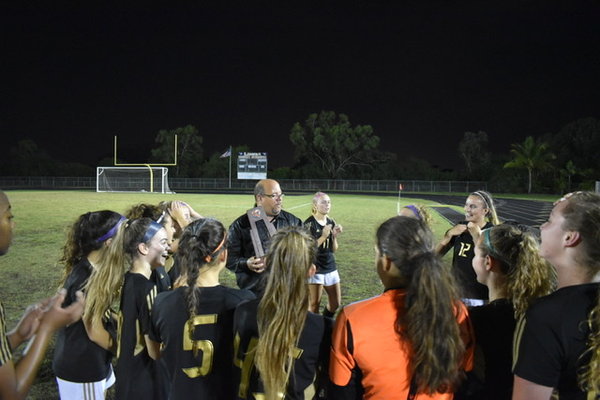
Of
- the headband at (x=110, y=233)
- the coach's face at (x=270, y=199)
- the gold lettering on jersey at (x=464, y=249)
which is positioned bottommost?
the gold lettering on jersey at (x=464, y=249)

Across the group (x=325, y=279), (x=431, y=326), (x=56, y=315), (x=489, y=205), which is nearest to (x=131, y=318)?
(x=56, y=315)

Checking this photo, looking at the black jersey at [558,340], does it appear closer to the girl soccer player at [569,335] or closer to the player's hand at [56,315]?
A: the girl soccer player at [569,335]

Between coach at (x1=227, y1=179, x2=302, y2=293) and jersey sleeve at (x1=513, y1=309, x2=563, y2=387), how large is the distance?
2702 millimetres

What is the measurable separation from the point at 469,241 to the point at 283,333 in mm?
3123

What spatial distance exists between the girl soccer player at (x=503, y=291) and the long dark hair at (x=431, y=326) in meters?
0.35

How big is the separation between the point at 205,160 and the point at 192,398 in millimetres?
76716

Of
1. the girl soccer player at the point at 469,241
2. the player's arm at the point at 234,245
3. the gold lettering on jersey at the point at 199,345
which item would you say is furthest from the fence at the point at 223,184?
the gold lettering on jersey at the point at 199,345

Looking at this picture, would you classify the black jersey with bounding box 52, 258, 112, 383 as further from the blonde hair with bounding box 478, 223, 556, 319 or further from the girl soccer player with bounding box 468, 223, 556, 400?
the blonde hair with bounding box 478, 223, 556, 319

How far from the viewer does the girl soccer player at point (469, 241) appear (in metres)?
4.12

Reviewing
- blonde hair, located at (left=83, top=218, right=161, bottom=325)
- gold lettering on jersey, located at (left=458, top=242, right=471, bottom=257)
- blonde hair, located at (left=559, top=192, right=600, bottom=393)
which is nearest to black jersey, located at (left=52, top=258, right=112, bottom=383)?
blonde hair, located at (left=83, top=218, right=161, bottom=325)

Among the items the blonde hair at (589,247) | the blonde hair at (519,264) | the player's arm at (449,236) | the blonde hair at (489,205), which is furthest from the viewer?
the blonde hair at (489,205)

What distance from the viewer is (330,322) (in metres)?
2.26

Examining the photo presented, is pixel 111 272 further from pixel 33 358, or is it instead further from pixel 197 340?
pixel 33 358

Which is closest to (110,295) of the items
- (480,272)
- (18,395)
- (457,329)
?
(18,395)
